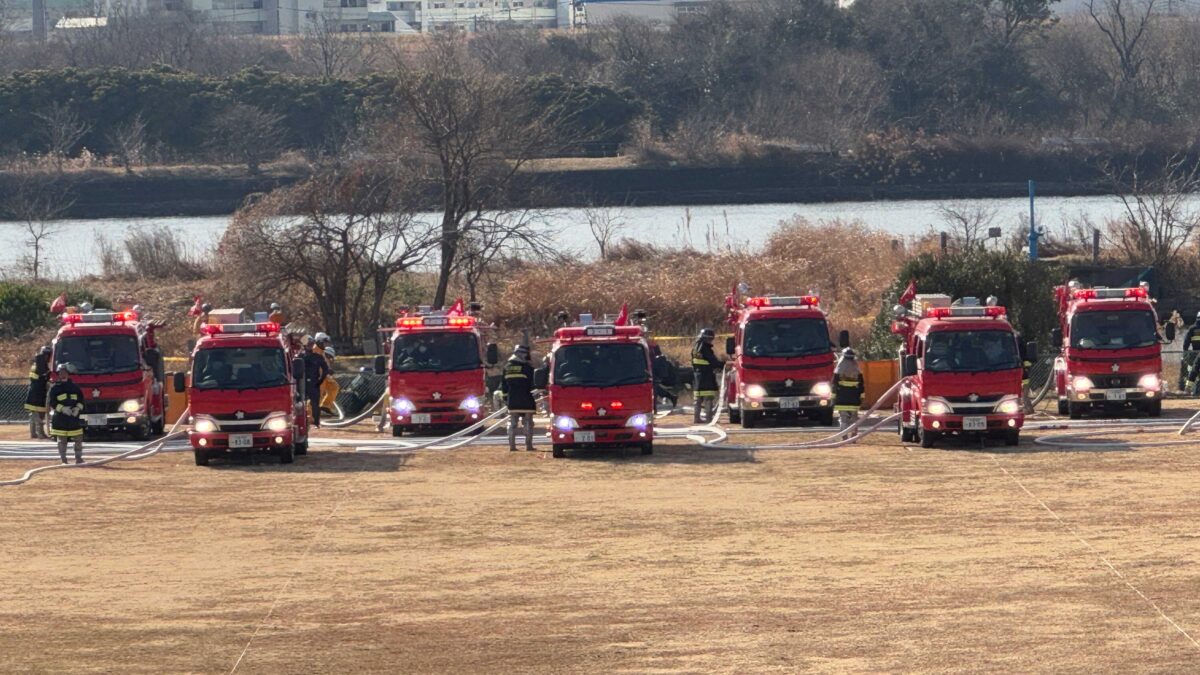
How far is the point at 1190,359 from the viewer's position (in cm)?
3638

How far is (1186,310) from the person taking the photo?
5044cm

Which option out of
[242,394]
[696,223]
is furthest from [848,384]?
[696,223]

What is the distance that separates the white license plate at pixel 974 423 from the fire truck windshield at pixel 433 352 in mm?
8392

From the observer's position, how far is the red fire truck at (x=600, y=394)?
28.6m

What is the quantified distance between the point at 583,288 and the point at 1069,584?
34.5m

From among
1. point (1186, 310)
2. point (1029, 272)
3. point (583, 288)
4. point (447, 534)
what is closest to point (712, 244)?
point (583, 288)

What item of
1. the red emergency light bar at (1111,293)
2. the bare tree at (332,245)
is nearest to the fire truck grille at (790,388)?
the red emergency light bar at (1111,293)

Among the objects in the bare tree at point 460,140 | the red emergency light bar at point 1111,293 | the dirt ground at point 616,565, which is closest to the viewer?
the dirt ground at point 616,565

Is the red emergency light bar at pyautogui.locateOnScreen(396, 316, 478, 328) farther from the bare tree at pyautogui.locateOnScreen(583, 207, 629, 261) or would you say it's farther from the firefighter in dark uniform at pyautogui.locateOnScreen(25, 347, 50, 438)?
the bare tree at pyautogui.locateOnScreen(583, 207, 629, 261)

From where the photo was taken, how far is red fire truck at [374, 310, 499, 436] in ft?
105

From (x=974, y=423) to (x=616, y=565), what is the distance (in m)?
9.98

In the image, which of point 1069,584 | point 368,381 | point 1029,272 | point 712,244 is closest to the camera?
point 1069,584

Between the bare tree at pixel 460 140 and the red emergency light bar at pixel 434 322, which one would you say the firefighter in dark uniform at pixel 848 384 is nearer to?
the red emergency light bar at pixel 434 322

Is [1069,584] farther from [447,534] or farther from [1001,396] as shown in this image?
[1001,396]
